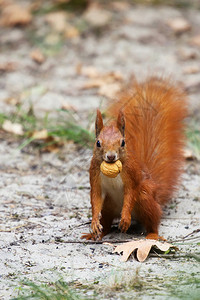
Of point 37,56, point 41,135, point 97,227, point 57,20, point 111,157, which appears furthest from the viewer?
point 57,20

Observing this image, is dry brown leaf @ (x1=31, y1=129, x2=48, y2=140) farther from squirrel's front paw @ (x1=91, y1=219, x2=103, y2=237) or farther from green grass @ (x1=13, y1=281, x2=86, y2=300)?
green grass @ (x1=13, y1=281, x2=86, y2=300)

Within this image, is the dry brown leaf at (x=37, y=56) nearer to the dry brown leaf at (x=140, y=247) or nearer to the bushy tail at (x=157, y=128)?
the bushy tail at (x=157, y=128)

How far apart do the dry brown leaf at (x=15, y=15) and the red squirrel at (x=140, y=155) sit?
3.11 meters

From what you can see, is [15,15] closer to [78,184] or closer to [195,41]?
[195,41]

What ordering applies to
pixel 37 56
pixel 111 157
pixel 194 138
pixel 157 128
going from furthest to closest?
pixel 37 56 → pixel 194 138 → pixel 157 128 → pixel 111 157

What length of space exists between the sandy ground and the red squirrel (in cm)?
13

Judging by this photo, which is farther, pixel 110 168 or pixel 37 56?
pixel 37 56

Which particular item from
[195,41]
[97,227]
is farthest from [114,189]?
[195,41]

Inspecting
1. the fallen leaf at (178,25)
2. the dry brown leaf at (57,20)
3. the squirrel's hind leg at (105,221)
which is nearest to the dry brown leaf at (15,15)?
the dry brown leaf at (57,20)

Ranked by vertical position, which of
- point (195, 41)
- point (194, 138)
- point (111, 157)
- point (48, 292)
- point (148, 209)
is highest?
point (195, 41)

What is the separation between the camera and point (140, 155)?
282cm

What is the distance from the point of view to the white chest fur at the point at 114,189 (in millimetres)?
2492

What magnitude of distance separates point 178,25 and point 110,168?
162 inches

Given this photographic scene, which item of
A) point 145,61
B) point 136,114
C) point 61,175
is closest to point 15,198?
point 61,175
